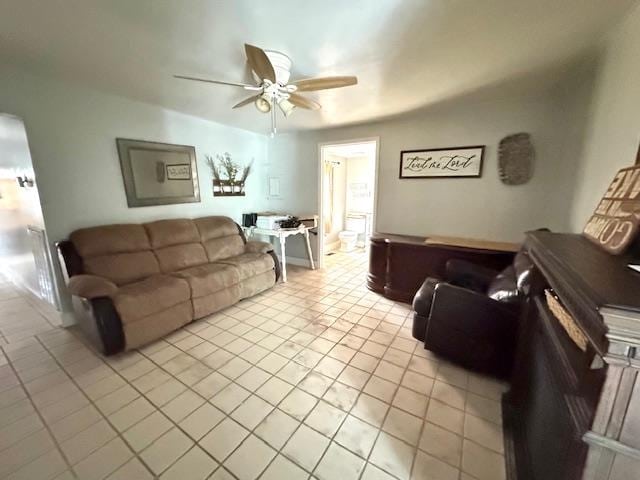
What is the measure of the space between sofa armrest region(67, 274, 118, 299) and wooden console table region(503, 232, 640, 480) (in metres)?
2.76

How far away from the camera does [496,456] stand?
4.31ft

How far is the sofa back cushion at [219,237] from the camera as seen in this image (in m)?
3.27

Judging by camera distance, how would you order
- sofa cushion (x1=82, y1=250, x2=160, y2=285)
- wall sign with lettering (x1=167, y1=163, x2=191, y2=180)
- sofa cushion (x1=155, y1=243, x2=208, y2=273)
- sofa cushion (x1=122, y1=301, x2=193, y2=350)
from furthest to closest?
wall sign with lettering (x1=167, y1=163, x2=191, y2=180), sofa cushion (x1=155, y1=243, x2=208, y2=273), sofa cushion (x1=82, y1=250, x2=160, y2=285), sofa cushion (x1=122, y1=301, x2=193, y2=350)

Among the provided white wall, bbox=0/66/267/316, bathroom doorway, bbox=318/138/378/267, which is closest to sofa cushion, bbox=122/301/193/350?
white wall, bbox=0/66/267/316

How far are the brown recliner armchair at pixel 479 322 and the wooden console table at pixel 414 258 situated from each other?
0.56 metres

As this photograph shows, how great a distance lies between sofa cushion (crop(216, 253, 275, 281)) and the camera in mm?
3021

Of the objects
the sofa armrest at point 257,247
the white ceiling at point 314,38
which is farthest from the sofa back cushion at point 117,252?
the white ceiling at point 314,38

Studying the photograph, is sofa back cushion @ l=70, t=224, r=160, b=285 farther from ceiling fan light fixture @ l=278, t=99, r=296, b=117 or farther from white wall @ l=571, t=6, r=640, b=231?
white wall @ l=571, t=6, r=640, b=231

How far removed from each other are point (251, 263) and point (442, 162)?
8.74ft

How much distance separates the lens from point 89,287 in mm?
2004

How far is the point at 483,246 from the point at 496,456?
6.22 ft

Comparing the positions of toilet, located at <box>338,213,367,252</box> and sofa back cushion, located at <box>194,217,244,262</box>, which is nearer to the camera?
sofa back cushion, located at <box>194,217,244,262</box>

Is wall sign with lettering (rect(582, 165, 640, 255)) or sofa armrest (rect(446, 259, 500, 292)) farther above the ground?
wall sign with lettering (rect(582, 165, 640, 255))

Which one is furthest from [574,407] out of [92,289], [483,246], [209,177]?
[209,177]
